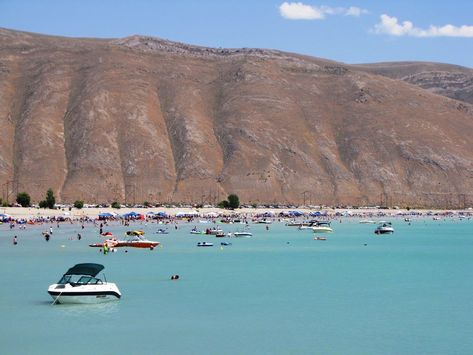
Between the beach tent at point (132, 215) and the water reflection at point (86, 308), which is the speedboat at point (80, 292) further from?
the beach tent at point (132, 215)

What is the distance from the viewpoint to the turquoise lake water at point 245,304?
113ft

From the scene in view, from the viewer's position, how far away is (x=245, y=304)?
146 feet

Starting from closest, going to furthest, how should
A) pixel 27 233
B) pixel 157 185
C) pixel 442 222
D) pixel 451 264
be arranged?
pixel 451 264 → pixel 27 233 → pixel 442 222 → pixel 157 185

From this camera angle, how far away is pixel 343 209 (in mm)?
188875

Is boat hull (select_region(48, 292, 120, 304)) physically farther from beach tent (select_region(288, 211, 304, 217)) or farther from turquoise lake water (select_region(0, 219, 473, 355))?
beach tent (select_region(288, 211, 304, 217))

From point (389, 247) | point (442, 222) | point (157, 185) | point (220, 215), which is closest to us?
point (389, 247)

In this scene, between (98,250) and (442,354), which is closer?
(442,354)

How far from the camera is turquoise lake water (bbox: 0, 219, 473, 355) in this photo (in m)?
34.5

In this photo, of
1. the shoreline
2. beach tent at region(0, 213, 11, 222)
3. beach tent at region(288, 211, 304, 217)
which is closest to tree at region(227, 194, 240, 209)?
the shoreline

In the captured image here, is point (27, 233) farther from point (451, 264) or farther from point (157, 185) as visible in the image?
point (157, 185)

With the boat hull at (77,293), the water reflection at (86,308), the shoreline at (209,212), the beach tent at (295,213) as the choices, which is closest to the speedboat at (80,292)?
the boat hull at (77,293)

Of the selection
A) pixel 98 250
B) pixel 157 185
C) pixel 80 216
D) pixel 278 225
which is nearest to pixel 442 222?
pixel 278 225

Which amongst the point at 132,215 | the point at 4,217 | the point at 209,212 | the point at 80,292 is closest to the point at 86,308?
the point at 80,292

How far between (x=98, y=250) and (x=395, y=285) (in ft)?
114
